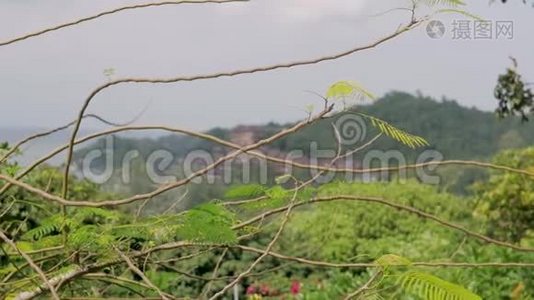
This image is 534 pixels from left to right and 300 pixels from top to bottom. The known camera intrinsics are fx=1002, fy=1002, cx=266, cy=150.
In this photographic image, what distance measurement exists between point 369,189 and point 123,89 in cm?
699

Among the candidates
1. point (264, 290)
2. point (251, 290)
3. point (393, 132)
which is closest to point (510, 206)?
point (264, 290)

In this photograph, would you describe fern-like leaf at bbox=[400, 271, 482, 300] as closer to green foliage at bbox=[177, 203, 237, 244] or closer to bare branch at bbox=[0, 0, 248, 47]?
green foliage at bbox=[177, 203, 237, 244]

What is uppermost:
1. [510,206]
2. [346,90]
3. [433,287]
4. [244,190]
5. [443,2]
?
[443,2]

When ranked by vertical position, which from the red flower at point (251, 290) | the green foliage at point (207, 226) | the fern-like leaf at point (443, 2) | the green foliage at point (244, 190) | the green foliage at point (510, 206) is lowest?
the red flower at point (251, 290)

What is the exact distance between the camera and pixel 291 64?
1.19 metres

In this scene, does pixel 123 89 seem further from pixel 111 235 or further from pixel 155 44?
pixel 155 44

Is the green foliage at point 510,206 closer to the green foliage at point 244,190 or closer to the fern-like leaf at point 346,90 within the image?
the green foliage at point 244,190

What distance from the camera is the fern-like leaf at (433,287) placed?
48.2 inches

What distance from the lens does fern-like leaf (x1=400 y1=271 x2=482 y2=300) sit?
4.02ft

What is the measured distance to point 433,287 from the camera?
1.24m

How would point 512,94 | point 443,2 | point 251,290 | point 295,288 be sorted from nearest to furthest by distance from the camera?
point 443,2 < point 295,288 < point 251,290 < point 512,94

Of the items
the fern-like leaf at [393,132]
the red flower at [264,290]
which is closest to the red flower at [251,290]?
the red flower at [264,290]

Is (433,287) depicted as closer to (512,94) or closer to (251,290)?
(251,290)

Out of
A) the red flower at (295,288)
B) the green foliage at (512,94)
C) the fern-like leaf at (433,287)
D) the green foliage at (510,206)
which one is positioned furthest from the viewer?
the green foliage at (510,206)
